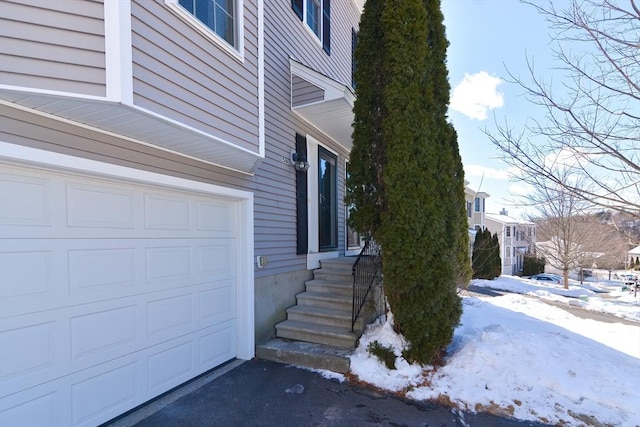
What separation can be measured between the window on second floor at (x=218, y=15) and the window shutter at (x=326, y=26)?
3.75m

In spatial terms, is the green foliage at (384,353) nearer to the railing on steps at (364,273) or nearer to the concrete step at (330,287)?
the railing on steps at (364,273)

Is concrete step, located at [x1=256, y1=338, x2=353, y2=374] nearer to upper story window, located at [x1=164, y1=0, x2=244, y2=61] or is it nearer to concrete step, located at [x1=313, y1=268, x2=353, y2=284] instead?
concrete step, located at [x1=313, y1=268, x2=353, y2=284]

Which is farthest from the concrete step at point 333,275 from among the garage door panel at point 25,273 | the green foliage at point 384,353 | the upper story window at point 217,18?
the garage door panel at point 25,273

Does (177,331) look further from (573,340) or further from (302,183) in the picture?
(573,340)

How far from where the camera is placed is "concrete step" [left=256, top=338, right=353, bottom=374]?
13.9 feet

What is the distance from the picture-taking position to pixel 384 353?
4.09m

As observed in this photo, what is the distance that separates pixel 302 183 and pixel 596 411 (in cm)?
472

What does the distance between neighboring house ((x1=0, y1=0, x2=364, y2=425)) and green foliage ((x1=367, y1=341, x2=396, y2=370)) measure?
163 centimetres

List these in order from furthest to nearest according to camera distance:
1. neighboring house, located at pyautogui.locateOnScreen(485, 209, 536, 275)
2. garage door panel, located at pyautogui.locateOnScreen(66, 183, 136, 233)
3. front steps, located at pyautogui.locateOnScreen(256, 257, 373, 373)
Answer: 1. neighboring house, located at pyautogui.locateOnScreen(485, 209, 536, 275)
2. front steps, located at pyautogui.locateOnScreen(256, 257, 373, 373)
3. garage door panel, located at pyautogui.locateOnScreen(66, 183, 136, 233)

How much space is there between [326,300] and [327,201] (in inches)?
93.4

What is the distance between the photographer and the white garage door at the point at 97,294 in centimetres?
241

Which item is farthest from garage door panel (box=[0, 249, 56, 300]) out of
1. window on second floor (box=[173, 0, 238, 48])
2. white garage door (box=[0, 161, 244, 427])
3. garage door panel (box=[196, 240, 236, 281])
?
window on second floor (box=[173, 0, 238, 48])

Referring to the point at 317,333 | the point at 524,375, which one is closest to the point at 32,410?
the point at 317,333

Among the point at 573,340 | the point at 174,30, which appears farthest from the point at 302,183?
the point at 573,340
